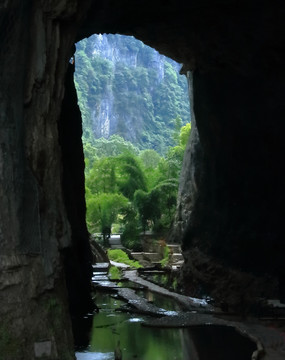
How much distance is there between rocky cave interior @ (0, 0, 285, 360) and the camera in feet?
28.7

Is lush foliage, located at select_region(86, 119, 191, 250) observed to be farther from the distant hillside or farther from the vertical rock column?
the distant hillside

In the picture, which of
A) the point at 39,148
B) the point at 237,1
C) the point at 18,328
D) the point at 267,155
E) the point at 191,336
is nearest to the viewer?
the point at 18,328

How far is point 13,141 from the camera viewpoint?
883cm

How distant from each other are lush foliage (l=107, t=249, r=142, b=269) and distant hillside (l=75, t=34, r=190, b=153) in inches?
2789

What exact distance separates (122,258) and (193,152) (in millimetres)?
11451

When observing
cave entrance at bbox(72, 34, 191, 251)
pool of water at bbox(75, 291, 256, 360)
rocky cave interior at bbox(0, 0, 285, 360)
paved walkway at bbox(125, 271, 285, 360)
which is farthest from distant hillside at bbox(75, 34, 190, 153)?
pool of water at bbox(75, 291, 256, 360)

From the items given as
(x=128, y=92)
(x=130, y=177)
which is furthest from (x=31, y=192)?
(x=128, y=92)

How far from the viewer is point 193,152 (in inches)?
890

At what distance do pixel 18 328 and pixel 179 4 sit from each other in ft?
32.6

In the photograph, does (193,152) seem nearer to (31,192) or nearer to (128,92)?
(31,192)

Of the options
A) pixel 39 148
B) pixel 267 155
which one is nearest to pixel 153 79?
pixel 267 155

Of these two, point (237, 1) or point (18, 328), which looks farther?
point (237, 1)

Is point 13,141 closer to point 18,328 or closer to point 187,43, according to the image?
point 18,328

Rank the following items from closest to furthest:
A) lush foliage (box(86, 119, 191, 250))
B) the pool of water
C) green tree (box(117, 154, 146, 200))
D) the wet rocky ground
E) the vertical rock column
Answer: the vertical rock column
the pool of water
the wet rocky ground
lush foliage (box(86, 119, 191, 250))
green tree (box(117, 154, 146, 200))
